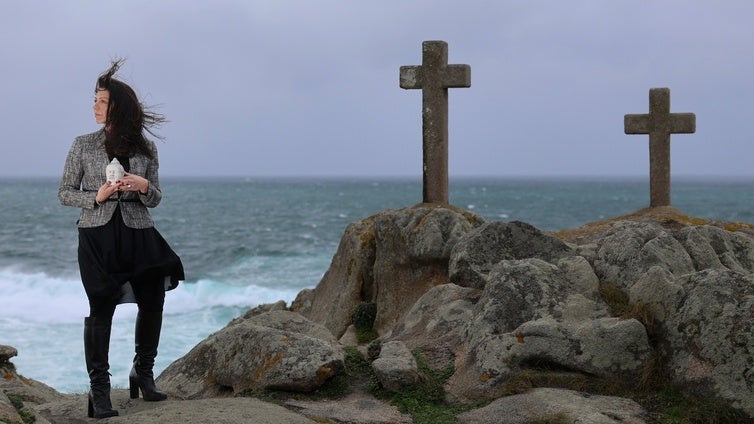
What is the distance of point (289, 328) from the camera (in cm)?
896

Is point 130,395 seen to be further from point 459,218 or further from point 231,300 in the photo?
point 231,300

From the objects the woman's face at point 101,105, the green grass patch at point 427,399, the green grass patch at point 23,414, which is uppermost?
the woman's face at point 101,105

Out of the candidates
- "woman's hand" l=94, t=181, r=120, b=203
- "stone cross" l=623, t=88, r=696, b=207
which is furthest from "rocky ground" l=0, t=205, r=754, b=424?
"stone cross" l=623, t=88, r=696, b=207

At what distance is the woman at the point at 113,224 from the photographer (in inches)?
256

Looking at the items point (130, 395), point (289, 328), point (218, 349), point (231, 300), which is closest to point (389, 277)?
point (289, 328)

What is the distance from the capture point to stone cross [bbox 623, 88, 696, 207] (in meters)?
14.9

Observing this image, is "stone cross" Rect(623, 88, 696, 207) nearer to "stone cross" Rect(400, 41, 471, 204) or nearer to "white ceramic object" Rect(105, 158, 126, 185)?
"stone cross" Rect(400, 41, 471, 204)

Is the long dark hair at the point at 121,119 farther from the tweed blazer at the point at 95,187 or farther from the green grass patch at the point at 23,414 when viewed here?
the green grass patch at the point at 23,414

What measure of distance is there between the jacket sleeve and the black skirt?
244 millimetres

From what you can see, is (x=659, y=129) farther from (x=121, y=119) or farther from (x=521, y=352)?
(x=121, y=119)

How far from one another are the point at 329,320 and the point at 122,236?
18.7 ft

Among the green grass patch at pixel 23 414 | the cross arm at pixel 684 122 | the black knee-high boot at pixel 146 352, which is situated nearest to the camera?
the green grass patch at pixel 23 414

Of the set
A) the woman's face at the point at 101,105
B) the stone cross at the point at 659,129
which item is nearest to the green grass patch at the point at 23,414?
the woman's face at the point at 101,105

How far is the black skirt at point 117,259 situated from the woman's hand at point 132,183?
0.23m
